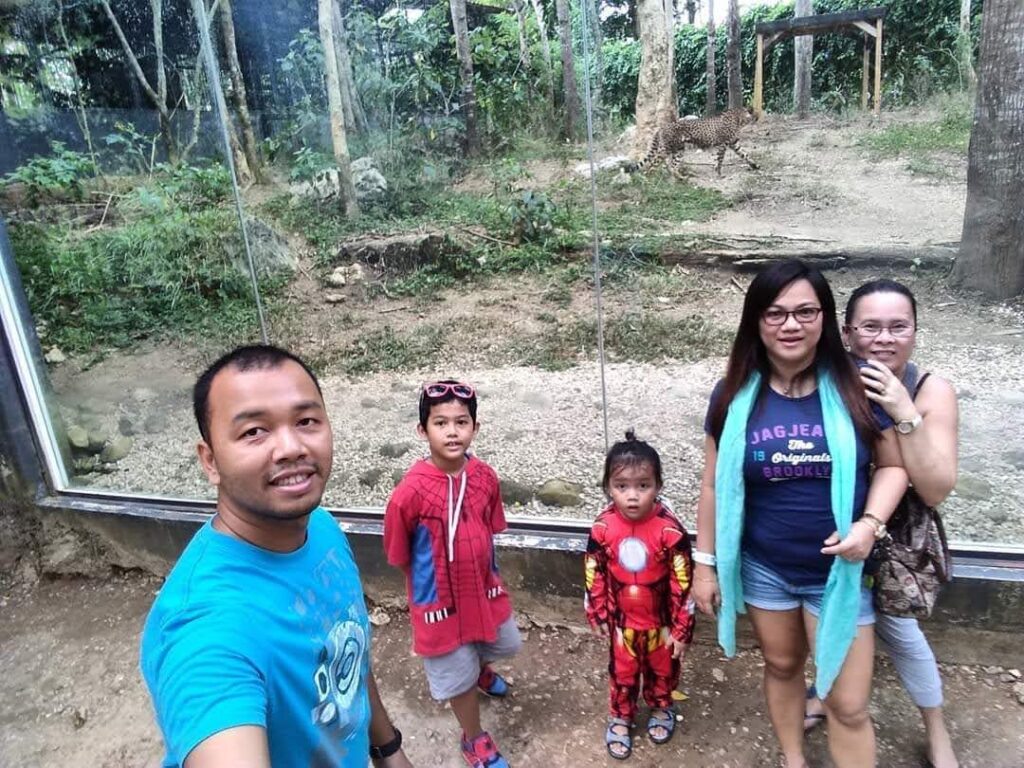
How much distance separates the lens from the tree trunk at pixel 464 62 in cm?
256

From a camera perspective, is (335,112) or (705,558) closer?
(705,558)

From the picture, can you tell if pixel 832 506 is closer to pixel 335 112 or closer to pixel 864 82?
pixel 864 82

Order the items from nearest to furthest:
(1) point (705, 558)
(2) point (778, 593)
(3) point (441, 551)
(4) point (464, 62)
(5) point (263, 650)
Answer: (5) point (263, 650)
(2) point (778, 593)
(1) point (705, 558)
(3) point (441, 551)
(4) point (464, 62)

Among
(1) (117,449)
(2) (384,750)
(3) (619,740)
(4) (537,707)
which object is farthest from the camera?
(1) (117,449)

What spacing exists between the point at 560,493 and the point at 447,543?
0.98 m

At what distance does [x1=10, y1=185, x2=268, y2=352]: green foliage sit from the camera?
9.85ft

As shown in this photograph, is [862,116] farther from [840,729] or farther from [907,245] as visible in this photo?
[840,729]

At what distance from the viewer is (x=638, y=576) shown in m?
1.86

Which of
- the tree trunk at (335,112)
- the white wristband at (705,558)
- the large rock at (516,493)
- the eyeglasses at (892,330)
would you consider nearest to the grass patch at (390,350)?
the tree trunk at (335,112)

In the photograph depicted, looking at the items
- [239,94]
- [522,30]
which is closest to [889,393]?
[522,30]

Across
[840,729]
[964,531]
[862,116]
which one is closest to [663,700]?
[840,729]

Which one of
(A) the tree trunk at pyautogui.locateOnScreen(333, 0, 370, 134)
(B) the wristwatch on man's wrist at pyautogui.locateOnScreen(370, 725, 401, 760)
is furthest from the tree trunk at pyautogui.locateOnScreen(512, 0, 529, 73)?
(B) the wristwatch on man's wrist at pyautogui.locateOnScreen(370, 725, 401, 760)

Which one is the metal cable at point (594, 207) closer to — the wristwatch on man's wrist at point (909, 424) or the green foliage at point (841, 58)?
the green foliage at point (841, 58)

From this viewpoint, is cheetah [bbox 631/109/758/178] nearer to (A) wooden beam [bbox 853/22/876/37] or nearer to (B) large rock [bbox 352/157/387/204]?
(A) wooden beam [bbox 853/22/876/37]
